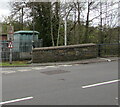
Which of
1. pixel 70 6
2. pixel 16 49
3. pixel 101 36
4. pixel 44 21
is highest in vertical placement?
pixel 70 6

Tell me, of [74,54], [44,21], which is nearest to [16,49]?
[74,54]

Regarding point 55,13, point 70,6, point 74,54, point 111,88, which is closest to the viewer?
point 111,88

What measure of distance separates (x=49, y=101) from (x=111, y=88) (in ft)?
7.95

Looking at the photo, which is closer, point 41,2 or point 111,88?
point 111,88

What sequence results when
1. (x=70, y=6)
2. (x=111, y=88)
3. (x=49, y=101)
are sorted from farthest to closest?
(x=70, y=6) < (x=111, y=88) < (x=49, y=101)

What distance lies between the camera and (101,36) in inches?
776

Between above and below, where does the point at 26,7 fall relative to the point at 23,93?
above

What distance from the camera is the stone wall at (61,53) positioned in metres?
14.6

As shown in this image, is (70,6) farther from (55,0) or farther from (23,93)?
(23,93)

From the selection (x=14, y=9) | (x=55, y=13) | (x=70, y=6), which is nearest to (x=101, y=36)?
(x=70, y=6)

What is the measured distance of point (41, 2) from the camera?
2261 centimetres

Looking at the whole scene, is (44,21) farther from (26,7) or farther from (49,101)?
(49,101)

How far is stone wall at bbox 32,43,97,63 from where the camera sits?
14.6 meters

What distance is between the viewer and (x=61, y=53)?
14.8m
